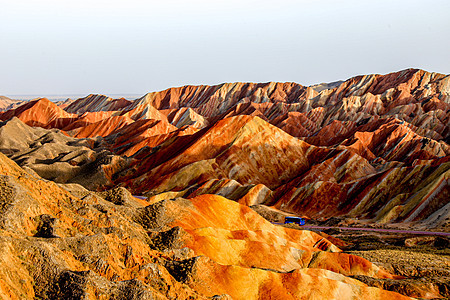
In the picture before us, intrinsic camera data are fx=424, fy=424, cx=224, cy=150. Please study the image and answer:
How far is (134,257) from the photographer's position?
89.5 feet

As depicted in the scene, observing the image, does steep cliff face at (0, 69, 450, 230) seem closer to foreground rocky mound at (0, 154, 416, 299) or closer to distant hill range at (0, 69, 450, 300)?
distant hill range at (0, 69, 450, 300)

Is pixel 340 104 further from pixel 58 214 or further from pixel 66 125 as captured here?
pixel 58 214

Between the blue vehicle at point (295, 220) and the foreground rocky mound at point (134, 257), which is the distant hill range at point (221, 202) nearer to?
the foreground rocky mound at point (134, 257)

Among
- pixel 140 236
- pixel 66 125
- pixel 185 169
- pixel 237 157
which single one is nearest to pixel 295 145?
pixel 237 157

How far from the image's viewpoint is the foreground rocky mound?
843 inches

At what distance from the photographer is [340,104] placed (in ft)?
629

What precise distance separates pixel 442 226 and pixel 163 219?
46830 millimetres

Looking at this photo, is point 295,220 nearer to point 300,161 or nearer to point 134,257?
point 300,161

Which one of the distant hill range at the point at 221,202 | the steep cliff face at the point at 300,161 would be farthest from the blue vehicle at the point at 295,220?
the steep cliff face at the point at 300,161

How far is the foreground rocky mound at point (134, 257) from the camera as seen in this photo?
21.4 meters

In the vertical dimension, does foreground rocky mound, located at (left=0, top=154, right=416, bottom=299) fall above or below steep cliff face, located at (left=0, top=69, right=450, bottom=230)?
above

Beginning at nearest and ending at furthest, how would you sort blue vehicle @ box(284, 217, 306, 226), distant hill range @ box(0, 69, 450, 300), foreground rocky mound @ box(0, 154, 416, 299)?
foreground rocky mound @ box(0, 154, 416, 299), distant hill range @ box(0, 69, 450, 300), blue vehicle @ box(284, 217, 306, 226)

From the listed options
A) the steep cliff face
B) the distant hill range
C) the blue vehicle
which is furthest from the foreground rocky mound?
the steep cliff face

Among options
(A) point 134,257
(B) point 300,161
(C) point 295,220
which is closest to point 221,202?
(C) point 295,220
